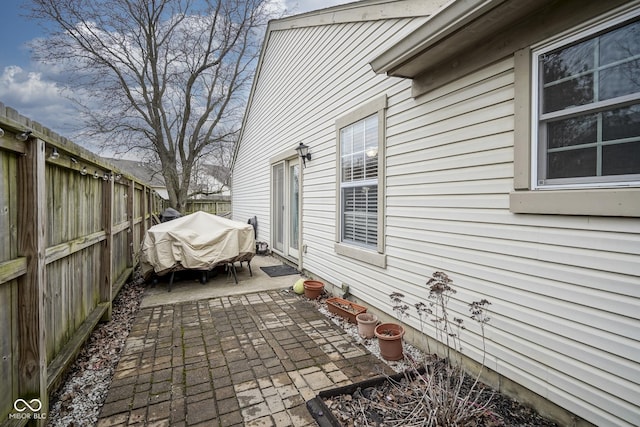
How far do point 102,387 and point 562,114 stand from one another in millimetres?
3998

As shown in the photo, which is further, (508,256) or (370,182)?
(370,182)

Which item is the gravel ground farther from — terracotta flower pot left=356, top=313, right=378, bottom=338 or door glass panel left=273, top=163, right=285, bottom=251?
door glass panel left=273, top=163, right=285, bottom=251

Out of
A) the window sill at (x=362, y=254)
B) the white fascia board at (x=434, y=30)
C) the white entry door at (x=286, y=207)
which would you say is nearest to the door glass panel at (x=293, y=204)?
the white entry door at (x=286, y=207)

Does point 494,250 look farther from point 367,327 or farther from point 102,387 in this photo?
point 102,387

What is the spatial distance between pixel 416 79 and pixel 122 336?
427 cm

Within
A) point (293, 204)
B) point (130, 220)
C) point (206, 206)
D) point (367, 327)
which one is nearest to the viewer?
point (367, 327)

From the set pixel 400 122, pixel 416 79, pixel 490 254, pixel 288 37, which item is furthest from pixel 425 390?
pixel 288 37

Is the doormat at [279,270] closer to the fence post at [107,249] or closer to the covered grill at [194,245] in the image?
the covered grill at [194,245]

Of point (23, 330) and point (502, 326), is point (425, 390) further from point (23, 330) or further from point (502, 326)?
point (23, 330)

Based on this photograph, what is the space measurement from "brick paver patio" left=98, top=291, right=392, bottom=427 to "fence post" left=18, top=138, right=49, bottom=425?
559 millimetres

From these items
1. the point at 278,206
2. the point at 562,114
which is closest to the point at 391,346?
the point at 562,114

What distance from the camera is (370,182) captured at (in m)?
4.02

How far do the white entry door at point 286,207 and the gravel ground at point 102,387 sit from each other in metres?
3.22

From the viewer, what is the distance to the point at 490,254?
2439 millimetres
